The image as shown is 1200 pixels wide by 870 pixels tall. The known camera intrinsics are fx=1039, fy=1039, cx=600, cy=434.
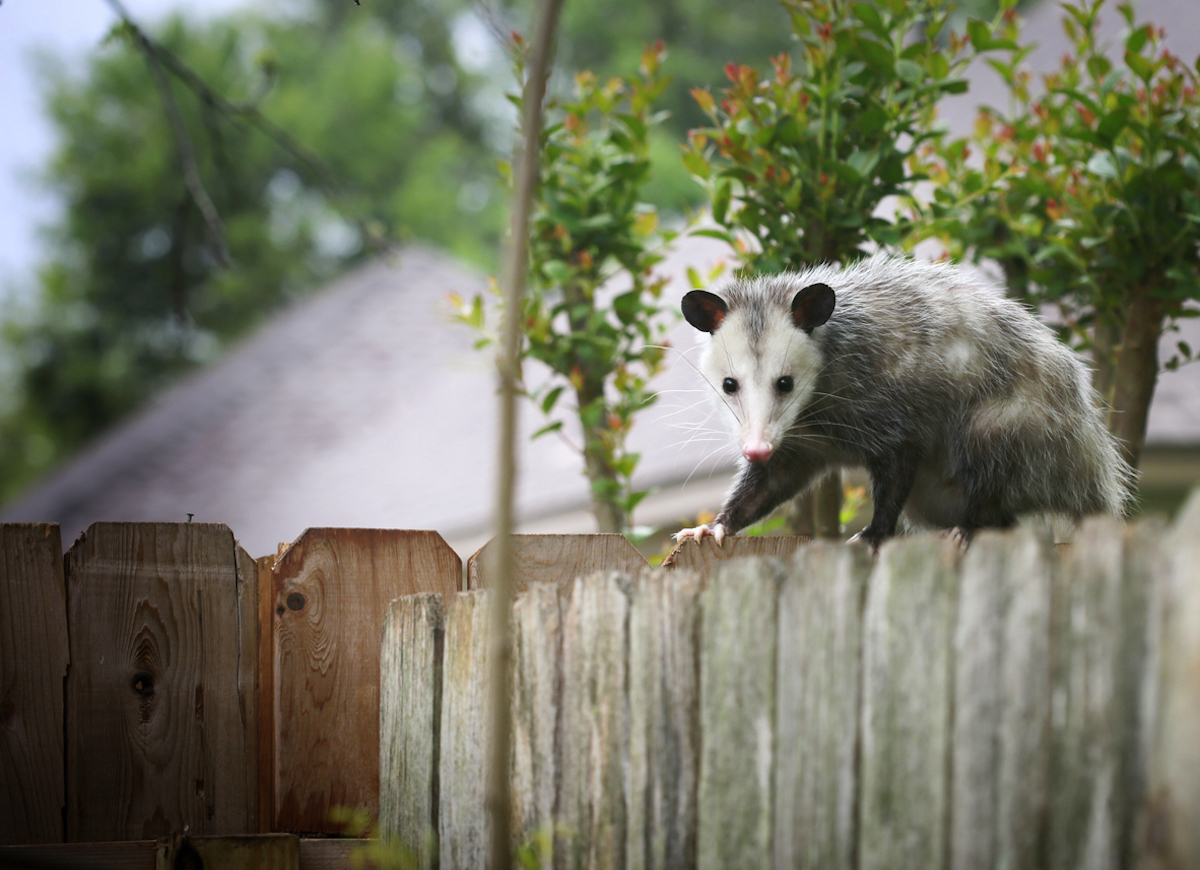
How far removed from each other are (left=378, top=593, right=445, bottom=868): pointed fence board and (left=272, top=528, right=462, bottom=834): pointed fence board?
82 millimetres

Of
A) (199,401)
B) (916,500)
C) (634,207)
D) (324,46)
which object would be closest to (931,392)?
(916,500)

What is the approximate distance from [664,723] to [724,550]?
1.86 feet

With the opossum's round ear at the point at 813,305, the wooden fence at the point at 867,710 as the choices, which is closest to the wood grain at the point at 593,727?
the wooden fence at the point at 867,710

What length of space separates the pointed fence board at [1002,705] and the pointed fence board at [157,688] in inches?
48.4

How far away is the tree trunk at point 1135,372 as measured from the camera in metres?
2.35

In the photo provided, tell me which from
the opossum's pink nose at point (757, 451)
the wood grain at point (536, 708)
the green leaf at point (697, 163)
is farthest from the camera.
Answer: the green leaf at point (697, 163)

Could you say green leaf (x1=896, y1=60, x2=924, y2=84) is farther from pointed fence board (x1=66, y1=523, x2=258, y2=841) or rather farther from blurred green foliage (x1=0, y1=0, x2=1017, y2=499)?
blurred green foliage (x1=0, y1=0, x2=1017, y2=499)

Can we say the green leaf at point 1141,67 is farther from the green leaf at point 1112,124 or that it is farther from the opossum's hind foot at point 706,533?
the opossum's hind foot at point 706,533

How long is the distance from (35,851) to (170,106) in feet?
6.61

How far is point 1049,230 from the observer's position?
244 centimetres

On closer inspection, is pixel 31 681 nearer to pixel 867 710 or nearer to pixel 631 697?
pixel 631 697

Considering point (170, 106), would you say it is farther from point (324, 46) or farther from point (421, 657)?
point (324, 46)

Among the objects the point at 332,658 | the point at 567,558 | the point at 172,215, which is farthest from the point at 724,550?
the point at 172,215

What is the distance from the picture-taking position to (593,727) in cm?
138
